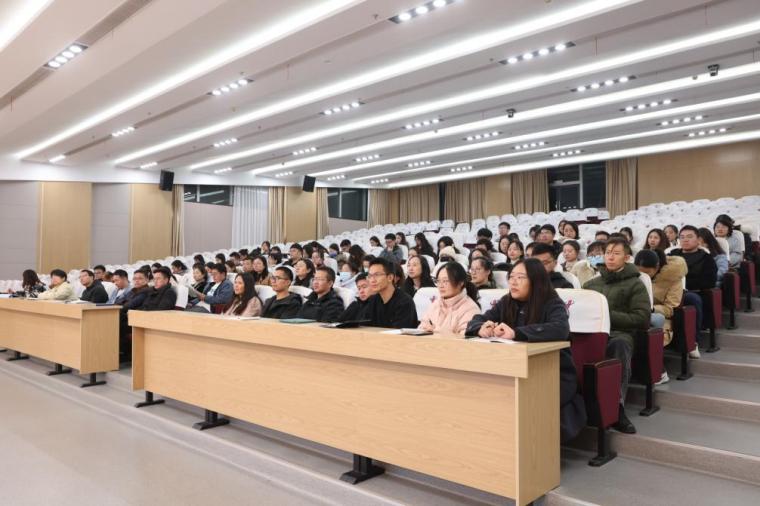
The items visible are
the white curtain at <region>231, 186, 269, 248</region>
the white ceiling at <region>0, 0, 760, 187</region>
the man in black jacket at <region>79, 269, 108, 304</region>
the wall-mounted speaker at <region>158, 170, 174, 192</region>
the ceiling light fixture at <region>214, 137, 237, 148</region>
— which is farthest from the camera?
the white curtain at <region>231, 186, 269, 248</region>

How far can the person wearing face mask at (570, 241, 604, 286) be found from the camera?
4340 millimetres

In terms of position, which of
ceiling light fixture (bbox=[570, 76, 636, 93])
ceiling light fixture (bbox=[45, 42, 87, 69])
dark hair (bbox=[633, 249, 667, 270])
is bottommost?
dark hair (bbox=[633, 249, 667, 270])

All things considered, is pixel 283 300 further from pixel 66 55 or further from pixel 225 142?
pixel 225 142

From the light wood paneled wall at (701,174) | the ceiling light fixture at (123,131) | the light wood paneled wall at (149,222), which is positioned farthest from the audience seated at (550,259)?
the light wood paneled wall at (149,222)

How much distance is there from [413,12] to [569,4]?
1720 mm

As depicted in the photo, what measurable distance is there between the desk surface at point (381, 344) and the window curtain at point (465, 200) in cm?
1419

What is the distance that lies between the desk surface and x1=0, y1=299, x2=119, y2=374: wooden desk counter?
181 centimetres

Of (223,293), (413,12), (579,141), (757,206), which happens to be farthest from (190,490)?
(579,141)

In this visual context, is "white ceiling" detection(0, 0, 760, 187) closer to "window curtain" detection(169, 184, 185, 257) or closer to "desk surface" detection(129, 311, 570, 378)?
"window curtain" detection(169, 184, 185, 257)

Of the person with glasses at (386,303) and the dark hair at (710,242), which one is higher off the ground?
the dark hair at (710,242)

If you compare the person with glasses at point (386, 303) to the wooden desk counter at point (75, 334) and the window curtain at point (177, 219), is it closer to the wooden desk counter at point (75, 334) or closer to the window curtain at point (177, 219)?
the wooden desk counter at point (75, 334)

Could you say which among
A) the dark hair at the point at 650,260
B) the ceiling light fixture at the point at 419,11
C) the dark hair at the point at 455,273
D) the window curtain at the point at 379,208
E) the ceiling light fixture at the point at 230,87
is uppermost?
the ceiling light fixture at the point at 419,11

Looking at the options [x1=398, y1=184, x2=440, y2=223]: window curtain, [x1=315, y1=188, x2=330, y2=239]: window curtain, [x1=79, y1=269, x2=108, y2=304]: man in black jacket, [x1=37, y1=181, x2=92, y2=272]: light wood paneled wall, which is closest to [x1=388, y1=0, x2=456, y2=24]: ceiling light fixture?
[x1=79, y1=269, x2=108, y2=304]: man in black jacket

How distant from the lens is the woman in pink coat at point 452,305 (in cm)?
302
